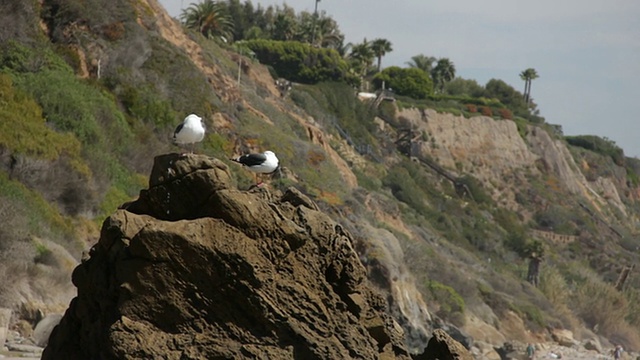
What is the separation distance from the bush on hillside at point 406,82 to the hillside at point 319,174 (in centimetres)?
651

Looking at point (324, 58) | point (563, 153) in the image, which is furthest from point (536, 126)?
point (324, 58)

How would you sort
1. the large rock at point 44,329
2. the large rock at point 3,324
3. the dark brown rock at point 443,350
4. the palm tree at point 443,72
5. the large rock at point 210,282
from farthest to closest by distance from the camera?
the palm tree at point 443,72, the large rock at point 44,329, the large rock at point 3,324, the dark brown rock at point 443,350, the large rock at point 210,282

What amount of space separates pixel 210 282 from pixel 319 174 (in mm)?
37219

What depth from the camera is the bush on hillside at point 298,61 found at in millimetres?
91562

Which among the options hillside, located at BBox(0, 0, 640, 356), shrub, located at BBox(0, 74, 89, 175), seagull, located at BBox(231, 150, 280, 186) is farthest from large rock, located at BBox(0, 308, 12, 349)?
shrub, located at BBox(0, 74, 89, 175)

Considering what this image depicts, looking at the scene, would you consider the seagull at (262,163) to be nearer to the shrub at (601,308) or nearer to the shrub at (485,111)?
the shrub at (601,308)

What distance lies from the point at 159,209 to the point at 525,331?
43782 millimetres

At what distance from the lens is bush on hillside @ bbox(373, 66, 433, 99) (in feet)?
349

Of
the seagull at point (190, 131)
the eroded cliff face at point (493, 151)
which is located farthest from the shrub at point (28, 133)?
the eroded cliff face at point (493, 151)

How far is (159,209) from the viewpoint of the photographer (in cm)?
1259

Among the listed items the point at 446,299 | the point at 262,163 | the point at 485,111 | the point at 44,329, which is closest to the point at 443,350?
the point at 262,163

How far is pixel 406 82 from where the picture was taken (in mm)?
106625

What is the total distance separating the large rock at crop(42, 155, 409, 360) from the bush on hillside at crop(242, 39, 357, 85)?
79090 millimetres

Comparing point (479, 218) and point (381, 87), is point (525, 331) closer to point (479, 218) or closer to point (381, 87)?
point (479, 218)
